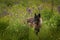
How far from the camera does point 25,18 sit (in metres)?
3.73

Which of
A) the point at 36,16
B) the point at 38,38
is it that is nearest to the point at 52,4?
the point at 36,16

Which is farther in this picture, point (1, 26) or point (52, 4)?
point (52, 4)

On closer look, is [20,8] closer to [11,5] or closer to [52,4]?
[11,5]

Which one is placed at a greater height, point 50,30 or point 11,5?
point 11,5

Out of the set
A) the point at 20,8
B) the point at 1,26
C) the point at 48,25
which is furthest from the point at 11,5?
the point at 48,25

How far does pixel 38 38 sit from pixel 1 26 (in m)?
0.64

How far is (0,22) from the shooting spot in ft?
12.1

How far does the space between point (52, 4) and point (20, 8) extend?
1.87ft

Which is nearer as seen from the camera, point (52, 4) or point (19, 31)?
point (19, 31)

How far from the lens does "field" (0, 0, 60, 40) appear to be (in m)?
3.64

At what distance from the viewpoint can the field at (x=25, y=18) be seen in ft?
12.0

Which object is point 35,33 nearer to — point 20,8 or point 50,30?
point 50,30

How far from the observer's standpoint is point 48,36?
12.1ft

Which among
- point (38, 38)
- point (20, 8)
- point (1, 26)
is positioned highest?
point (20, 8)
